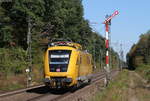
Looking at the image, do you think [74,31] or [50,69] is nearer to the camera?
[50,69]

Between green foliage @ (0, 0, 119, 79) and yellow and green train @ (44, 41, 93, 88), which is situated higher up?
green foliage @ (0, 0, 119, 79)

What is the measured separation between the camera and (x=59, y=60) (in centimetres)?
2458

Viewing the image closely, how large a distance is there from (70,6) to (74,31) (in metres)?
5.06

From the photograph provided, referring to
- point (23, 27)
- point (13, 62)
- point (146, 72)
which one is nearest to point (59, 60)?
point (13, 62)

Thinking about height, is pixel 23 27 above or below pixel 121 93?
above

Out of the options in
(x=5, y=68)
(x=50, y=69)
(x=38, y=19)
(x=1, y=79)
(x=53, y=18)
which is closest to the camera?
(x=50, y=69)

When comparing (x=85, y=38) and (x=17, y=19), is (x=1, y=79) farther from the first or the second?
(x=85, y=38)

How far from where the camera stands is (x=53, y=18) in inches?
2069

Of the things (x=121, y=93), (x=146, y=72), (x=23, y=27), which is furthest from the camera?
(x=146, y=72)

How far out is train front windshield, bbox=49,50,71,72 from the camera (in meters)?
24.3

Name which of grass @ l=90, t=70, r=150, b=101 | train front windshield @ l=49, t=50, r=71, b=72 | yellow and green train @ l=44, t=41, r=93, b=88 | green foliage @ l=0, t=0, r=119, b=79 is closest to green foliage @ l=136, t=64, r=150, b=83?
green foliage @ l=0, t=0, r=119, b=79

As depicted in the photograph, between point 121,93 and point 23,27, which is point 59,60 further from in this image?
point 23,27

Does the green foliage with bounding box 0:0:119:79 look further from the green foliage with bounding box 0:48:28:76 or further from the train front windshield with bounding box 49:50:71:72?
the train front windshield with bounding box 49:50:71:72

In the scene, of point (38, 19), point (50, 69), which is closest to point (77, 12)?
point (38, 19)
